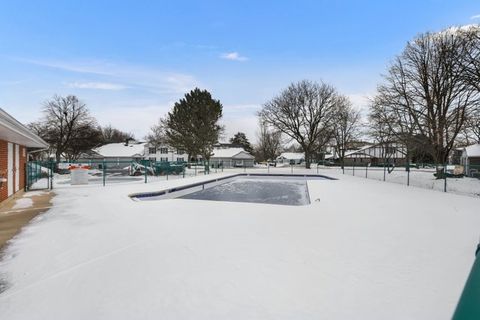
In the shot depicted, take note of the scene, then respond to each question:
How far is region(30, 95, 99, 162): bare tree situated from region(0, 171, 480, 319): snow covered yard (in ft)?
130

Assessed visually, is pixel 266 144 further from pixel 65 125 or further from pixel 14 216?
pixel 14 216

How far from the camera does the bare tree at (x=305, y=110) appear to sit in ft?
127

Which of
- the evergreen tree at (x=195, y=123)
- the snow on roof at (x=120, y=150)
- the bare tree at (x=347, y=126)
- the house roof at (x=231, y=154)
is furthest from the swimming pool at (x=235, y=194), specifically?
the snow on roof at (x=120, y=150)

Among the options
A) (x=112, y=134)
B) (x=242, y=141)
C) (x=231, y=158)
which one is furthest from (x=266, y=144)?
(x=112, y=134)

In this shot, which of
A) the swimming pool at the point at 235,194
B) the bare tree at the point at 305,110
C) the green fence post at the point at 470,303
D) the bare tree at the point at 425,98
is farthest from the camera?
the bare tree at the point at 305,110

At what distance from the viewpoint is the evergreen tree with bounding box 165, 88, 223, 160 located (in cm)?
3083

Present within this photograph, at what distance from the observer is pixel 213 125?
33156mm

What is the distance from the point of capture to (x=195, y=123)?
1268 inches

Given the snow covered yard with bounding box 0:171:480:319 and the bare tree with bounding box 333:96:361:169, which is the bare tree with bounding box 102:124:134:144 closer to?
the bare tree with bounding box 333:96:361:169

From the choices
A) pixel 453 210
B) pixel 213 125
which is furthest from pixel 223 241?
pixel 213 125

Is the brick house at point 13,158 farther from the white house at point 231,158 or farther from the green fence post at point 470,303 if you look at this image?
the white house at point 231,158

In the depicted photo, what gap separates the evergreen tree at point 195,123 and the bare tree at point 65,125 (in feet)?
48.0

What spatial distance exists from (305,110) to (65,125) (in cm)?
3331

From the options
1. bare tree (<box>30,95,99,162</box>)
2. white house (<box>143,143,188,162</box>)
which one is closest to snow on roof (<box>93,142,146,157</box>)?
white house (<box>143,143,188,162</box>)
